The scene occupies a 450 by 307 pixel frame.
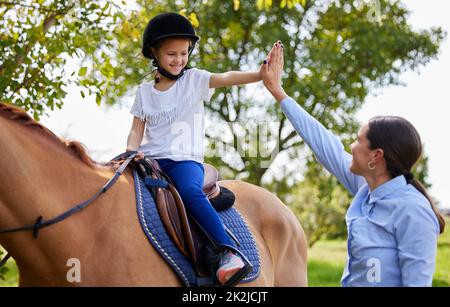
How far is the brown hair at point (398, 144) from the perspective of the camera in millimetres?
2670

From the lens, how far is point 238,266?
3600 millimetres

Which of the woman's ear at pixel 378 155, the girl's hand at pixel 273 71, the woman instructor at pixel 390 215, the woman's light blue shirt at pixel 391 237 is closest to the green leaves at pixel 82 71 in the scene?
the girl's hand at pixel 273 71

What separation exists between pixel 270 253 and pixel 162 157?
4.17ft

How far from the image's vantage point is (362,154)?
277 centimetres

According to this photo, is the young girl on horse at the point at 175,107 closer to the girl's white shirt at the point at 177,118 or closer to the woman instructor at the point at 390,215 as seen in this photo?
the girl's white shirt at the point at 177,118

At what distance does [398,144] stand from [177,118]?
162 cm

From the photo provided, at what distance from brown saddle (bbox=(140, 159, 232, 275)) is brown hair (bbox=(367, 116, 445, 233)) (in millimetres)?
1255

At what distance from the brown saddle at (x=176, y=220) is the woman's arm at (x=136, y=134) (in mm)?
361

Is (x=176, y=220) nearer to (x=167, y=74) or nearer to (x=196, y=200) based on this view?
(x=196, y=200)

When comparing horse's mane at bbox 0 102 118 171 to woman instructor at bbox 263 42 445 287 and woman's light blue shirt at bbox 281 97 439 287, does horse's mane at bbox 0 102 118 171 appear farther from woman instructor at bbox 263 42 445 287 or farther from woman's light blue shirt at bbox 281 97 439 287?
woman's light blue shirt at bbox 281 97 439 287

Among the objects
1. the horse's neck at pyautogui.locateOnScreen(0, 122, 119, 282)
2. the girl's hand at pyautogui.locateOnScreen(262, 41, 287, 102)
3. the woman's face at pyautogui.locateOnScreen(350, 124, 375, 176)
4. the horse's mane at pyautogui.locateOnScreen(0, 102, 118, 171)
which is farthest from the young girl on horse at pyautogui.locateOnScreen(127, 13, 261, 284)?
the woman's face at pyautogui.locateOnScreen(350, 124, 375, 176)

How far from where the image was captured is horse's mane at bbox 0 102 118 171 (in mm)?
3289
